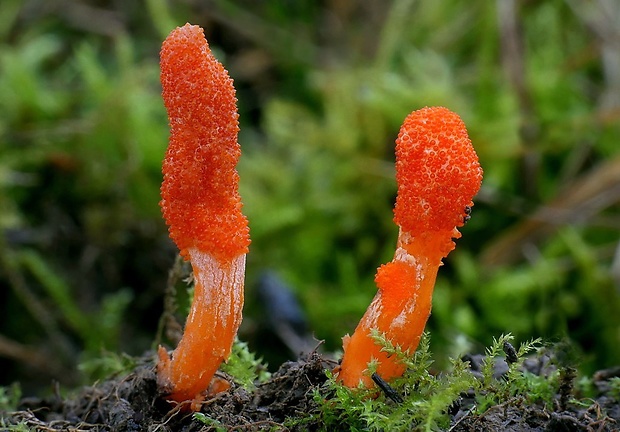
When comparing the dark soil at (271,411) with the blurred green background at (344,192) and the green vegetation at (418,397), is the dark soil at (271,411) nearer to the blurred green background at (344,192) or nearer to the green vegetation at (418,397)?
the green vegetation at (418,397)

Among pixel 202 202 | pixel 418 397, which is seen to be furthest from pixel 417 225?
pixel 202 202

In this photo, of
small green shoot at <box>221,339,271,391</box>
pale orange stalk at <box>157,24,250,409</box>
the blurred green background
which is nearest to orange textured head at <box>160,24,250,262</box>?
pale orange stalk at <box>157,24,250,409</box>

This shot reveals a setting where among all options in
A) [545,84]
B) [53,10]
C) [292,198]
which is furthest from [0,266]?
[545,84]

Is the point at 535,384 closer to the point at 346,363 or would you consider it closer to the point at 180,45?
the point at 346,363

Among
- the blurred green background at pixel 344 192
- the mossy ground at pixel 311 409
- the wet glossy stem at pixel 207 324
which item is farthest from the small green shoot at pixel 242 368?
the blurred green background at pixel 344 192

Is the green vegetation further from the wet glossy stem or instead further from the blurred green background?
the blurred green background

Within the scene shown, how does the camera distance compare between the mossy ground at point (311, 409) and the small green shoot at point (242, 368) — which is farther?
the small green shoot at point (242, 368)
